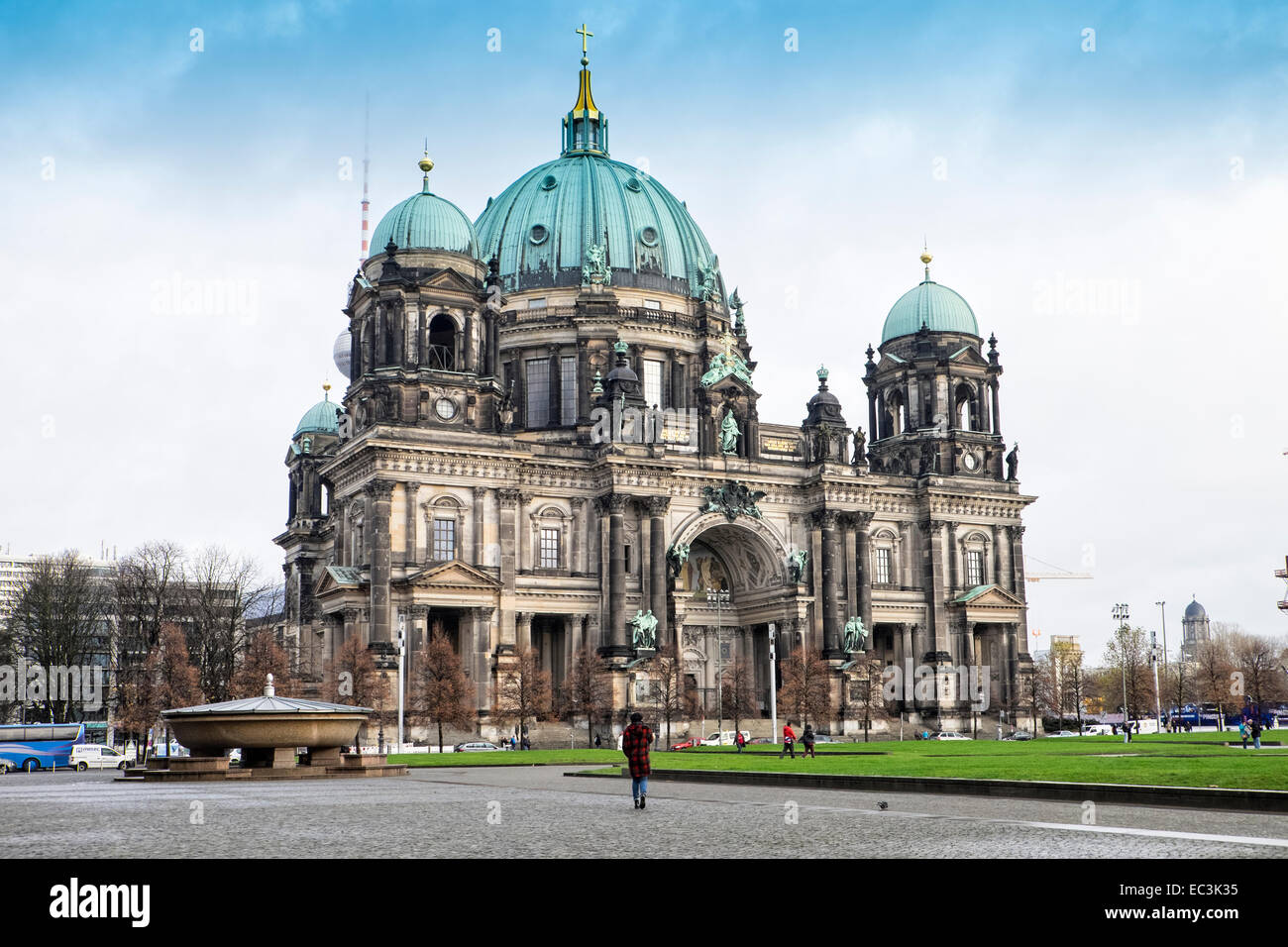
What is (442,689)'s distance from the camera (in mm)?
69875

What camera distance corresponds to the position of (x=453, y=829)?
19875mm

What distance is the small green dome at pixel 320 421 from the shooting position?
4085 inches

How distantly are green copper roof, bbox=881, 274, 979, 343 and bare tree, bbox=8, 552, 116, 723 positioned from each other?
56552 mm

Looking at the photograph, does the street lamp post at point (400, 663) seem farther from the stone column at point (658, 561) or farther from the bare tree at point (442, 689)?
the stone column at point (658, 561)

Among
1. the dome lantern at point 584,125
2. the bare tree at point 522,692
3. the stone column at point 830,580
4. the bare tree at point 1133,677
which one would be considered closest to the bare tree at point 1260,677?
the bare tree at point 1133,677

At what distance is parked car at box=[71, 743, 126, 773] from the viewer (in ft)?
218

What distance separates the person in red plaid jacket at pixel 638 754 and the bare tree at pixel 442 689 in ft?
147

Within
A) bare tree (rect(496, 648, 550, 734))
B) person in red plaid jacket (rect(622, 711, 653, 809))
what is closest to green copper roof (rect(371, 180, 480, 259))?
bare tree (rect(496, 648, 550, 734))
